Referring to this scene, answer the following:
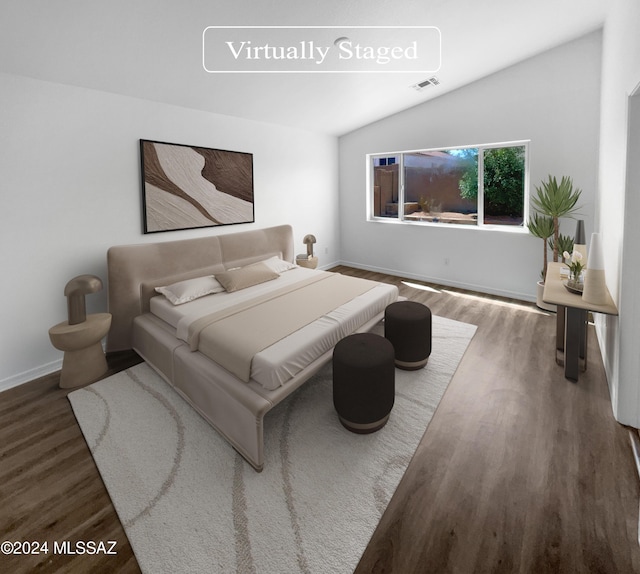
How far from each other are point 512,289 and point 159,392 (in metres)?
4.49

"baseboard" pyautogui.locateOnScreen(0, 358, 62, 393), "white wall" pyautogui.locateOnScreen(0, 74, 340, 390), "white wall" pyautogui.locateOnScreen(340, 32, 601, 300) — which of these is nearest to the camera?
"white wall" pyautogui.locateOnScreen(0, 74, 340, 390)

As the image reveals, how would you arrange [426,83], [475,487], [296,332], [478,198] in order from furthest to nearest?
1. [478,198]
2. [426,83]
3. [296,332]
4. [475,487]

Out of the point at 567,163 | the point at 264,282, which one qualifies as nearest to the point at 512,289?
the point at 567,163

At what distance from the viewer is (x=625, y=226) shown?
2092 mm

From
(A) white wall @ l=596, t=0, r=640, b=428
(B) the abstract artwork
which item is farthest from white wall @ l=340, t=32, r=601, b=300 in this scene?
(B) the abstract artwork

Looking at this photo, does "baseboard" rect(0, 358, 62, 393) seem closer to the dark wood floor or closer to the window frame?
the dark wood floor

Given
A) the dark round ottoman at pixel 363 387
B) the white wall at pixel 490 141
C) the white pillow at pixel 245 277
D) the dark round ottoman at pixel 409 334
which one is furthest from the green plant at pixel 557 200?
the white pillow at pixel 245 277

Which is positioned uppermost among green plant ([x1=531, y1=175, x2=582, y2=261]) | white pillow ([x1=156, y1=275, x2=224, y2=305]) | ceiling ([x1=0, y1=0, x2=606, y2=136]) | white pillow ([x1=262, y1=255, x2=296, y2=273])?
ceiling ([x1=0, y1=0, x2=606, y2=136])

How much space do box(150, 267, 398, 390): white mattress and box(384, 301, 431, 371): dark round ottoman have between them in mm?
273

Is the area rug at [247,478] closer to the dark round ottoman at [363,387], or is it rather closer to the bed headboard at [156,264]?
the dark round ottoman at [363,387]

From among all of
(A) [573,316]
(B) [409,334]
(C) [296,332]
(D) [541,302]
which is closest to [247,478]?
(C) [296,332]

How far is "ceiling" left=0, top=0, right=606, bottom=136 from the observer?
2227mm

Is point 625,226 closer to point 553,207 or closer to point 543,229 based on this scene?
point 553,207

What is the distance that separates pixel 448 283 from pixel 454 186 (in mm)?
1502
